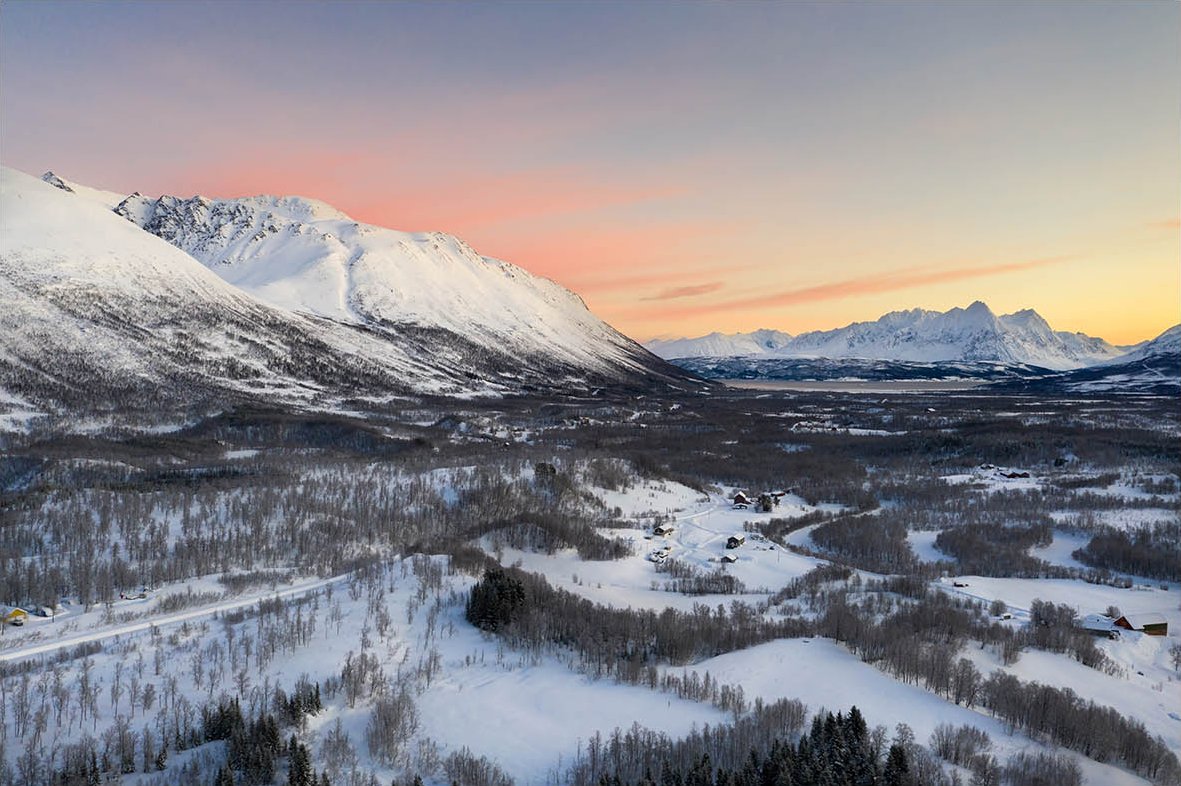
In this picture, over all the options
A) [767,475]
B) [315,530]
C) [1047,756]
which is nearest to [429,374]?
[767,475]

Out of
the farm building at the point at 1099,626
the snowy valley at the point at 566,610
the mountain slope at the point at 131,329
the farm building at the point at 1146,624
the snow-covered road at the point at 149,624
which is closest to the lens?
the snowy valley at the point at 566,610

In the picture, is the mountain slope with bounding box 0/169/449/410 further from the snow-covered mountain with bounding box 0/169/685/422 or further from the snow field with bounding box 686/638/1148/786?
the snow field with bounding box 686/638/1148/786

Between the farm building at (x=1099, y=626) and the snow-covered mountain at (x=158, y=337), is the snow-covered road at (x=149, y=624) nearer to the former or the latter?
the farm building at (x=1099, y=626)

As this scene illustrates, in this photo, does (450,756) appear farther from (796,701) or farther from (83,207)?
(83,207)

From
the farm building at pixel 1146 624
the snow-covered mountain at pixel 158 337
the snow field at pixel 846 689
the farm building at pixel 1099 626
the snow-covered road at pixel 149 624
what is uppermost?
the snow-covered mountain at pixel 158 337

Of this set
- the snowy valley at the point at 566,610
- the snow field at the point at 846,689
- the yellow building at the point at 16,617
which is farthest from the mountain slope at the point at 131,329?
the snow field at the point at 846,689

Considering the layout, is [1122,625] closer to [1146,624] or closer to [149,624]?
[1146,624]

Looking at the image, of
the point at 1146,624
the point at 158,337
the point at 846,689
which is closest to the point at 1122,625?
the point at 1146,624

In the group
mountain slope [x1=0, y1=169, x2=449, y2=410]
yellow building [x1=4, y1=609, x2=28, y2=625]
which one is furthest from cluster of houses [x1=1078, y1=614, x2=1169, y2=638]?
mountain slope [x1=0, y1=169, x2=449, y2=410]

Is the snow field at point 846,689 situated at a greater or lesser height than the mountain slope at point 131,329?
lesser

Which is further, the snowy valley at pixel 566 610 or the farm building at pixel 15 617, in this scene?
the farm building at pixel 15 617
